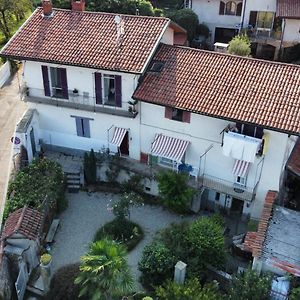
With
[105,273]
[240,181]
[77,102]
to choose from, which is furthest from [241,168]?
[77,102]

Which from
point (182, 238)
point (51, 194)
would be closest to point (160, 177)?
point (182, 238)

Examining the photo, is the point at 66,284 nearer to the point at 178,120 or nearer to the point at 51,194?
the point at 51,194

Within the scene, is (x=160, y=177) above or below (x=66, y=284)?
above

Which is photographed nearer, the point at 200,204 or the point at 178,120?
the point at 178,120

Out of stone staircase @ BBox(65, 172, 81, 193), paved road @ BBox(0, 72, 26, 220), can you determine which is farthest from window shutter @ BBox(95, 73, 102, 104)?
paved road @ BBox(0, 72, 26, 220)

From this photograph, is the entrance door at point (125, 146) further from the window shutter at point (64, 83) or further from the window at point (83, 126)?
the window shutter at point (64, 83)

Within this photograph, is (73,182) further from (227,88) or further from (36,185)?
(227,88)

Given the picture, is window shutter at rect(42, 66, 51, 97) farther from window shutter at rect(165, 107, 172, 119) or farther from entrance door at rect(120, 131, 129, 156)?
window shutter at rect(165, 107, 172, 119)
